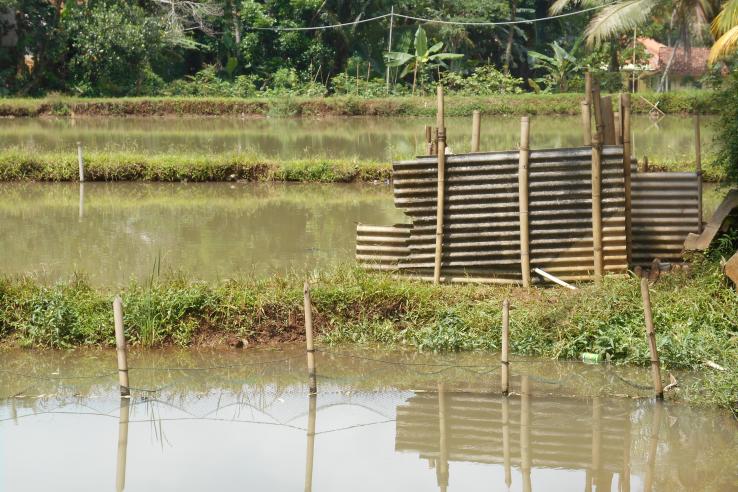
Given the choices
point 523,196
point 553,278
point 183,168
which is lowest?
point 183,168

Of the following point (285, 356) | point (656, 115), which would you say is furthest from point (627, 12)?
point (285, 356)

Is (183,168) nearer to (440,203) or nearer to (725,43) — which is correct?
(440,203)

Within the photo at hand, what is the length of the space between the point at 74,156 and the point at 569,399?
35.2 feet

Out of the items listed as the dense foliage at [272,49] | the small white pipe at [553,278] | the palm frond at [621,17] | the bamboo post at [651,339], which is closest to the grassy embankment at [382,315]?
the small white pipe at [553,278]

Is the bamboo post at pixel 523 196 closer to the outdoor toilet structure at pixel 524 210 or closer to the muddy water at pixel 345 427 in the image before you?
the outdoor toilet structure at pixel 524 210

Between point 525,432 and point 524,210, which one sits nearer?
point 525,432

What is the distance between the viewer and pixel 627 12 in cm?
2100

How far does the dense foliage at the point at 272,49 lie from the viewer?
2727 cm

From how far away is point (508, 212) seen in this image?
8.62 metres

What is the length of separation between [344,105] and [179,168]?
1132 cm

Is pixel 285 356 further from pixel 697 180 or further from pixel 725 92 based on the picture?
pixel 725 92

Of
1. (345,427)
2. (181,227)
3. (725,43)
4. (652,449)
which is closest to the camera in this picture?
(652,449)

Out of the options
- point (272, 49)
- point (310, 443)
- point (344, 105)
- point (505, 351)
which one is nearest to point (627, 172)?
point (505, 351)

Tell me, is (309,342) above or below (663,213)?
below
